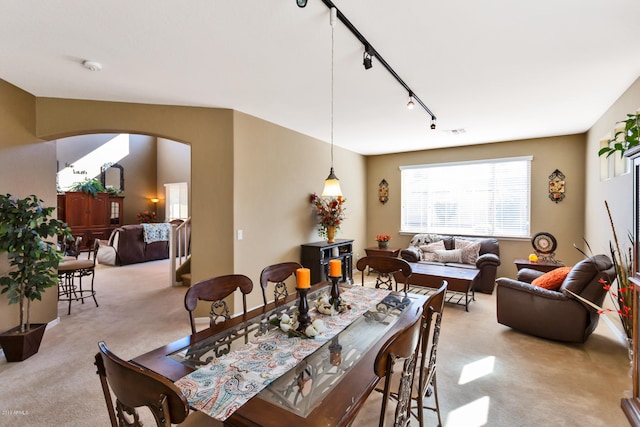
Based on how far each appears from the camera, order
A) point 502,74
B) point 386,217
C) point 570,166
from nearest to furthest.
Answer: point 502,74
point 570,166
point 386,217

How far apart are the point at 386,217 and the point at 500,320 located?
3652 millimetres

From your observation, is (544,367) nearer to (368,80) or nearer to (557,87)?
(557,87)

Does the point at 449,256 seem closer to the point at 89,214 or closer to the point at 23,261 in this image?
the point at 23,261

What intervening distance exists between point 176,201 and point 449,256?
9221mm

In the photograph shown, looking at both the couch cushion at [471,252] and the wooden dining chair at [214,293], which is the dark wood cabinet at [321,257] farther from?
the wooden dining chair at [214,293]

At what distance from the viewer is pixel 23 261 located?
2.86 m

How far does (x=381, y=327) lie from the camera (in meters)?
1.73

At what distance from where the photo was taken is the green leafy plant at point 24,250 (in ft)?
9.01

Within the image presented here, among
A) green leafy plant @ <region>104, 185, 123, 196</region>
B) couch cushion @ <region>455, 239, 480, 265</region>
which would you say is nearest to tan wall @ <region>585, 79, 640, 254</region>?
couch cushion @ <region>455, 239, 480, 265</region>

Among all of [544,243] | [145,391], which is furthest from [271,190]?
[544,243]

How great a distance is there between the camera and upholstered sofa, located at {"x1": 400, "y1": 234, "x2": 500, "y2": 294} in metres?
4.91

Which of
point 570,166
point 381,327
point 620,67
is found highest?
point 620,67

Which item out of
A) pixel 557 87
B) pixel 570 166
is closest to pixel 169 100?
pixel 557 87

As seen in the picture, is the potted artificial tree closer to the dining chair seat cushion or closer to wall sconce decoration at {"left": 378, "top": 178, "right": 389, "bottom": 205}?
the dining chair seat cushion
